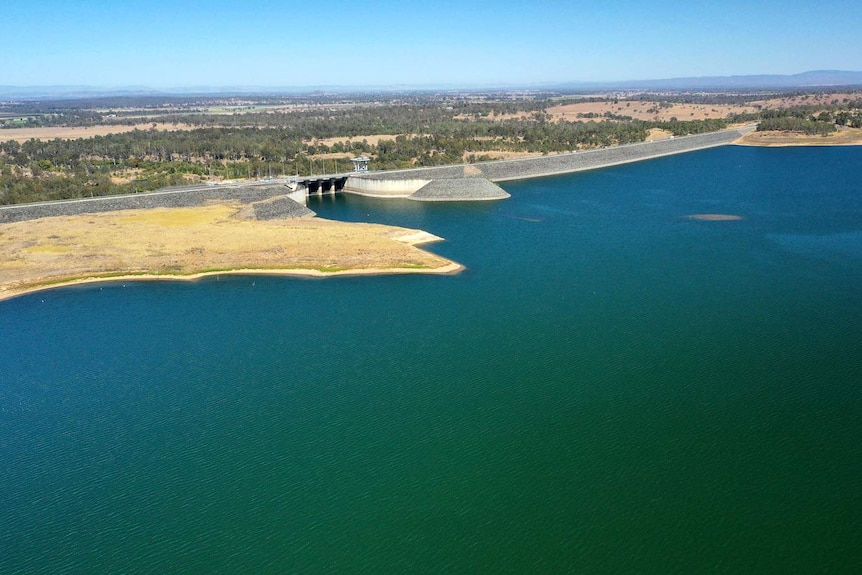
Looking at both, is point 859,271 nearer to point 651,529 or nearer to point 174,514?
point 651,529

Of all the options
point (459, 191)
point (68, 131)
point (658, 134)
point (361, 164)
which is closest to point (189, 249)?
point (459, 191)

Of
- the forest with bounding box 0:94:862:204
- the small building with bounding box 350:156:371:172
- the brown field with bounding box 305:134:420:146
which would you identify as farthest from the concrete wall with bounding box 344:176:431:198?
the brown field with bounding box 305:134:420:146

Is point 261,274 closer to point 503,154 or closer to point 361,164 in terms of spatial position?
point 361,164

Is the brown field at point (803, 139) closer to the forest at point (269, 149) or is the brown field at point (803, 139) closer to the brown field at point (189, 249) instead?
the forest at point (269, 149)

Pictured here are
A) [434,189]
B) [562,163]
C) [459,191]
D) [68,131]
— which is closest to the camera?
[459,191]

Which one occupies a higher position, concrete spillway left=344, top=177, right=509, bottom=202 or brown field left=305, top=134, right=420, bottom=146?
brown field left=305, top=134, right=420, bottom=146

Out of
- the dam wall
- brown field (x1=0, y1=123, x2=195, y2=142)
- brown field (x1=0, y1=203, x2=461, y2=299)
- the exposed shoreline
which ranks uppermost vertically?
brown field (x1=0, y1=123, x2=195, y2=142)

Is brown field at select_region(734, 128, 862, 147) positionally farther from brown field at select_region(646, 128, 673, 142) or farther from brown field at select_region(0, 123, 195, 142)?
brown field at select_region(0, 123, 195, 142)
